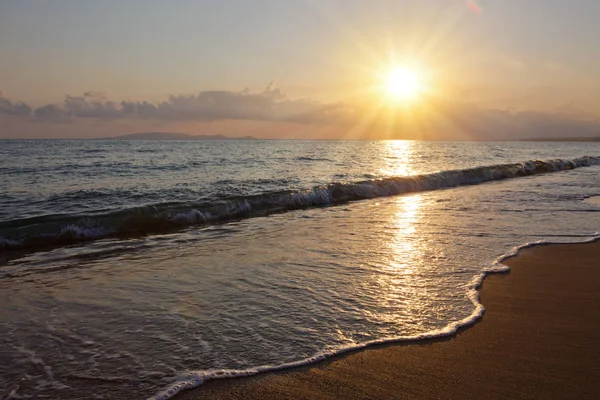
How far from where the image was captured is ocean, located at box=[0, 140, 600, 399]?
3.94 m

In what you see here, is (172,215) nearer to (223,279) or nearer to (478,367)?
(223,279)

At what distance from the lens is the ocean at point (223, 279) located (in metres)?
3.94

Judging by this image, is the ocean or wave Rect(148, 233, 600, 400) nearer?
wave Rect(148, 233, 600, 400)

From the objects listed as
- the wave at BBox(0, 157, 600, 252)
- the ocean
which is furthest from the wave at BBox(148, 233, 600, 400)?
the wave at BBox(0, 157, 600, 252)

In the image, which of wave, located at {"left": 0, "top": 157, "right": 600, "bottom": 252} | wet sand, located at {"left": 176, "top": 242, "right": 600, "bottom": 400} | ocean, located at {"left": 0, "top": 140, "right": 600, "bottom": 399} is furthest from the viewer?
wave, located at {"left": 0, "top": 157, "right": 600, "bottom": 252}

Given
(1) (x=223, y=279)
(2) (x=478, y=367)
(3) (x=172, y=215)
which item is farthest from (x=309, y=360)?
(3) (x=172, y=215)

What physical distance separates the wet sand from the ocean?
0.65 feet

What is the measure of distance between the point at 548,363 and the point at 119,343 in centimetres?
388

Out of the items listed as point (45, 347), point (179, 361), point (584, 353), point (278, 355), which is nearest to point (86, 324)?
point (45, 347)

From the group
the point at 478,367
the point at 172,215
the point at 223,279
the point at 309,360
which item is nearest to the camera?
the point at 478,367

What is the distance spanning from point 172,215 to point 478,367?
1043 cm

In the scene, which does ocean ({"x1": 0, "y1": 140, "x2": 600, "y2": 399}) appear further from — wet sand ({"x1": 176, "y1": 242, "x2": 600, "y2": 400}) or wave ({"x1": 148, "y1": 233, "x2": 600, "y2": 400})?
wet sand ({"x1": 176, "y1": 242, "x2": 600, "y2": 400})

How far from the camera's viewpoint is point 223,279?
6.39 meters

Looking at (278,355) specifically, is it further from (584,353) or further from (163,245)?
(163,245)
